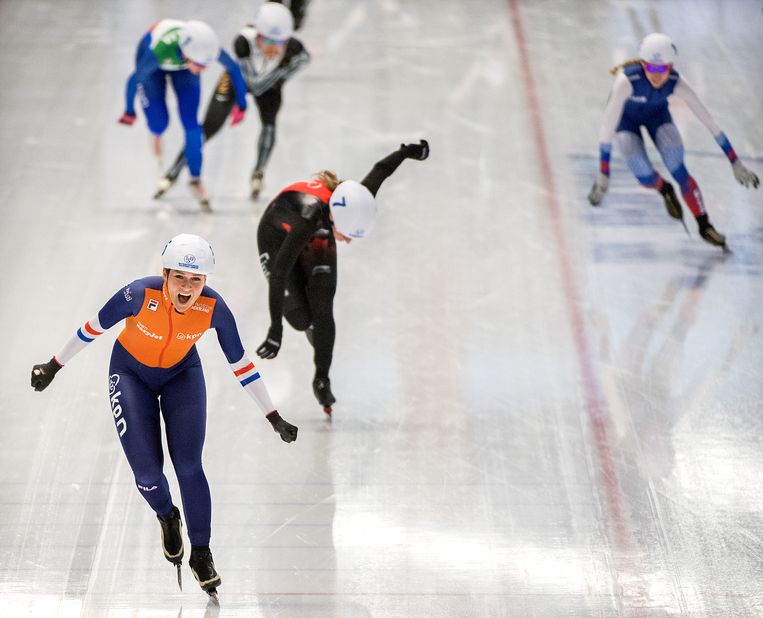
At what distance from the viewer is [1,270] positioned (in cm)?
697

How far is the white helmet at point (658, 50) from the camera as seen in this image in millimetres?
6973

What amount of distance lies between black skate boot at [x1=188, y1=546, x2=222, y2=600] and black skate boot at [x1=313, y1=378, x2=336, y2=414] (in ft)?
4.27

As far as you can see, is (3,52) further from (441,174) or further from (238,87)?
(441,174)

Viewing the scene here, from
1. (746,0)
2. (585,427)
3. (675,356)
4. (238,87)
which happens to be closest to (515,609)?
(585,427)

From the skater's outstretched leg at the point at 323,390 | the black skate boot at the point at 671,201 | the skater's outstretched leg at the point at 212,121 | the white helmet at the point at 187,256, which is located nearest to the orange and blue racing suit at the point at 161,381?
the white helmet at the point at 187,256

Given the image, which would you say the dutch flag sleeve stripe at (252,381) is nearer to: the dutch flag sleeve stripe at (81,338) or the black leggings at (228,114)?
the dutch flag sleeve stripe at (81,338)

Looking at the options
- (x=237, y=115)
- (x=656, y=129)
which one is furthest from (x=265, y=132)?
(x=656, y=129)

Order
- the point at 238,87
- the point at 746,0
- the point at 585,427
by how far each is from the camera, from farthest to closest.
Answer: the point at 746,0 < the point at 238,87 < the point at 585,427

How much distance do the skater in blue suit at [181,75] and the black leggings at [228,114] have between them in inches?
7.9

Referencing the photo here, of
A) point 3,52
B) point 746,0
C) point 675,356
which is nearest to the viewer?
point 675,356

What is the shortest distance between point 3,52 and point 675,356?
21.3 ft

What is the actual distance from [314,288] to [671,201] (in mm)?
3163

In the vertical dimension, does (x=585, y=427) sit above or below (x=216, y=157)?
above

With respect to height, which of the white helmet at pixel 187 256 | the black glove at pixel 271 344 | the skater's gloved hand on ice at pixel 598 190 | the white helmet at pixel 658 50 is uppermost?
the white helmet at pixel 187 256
